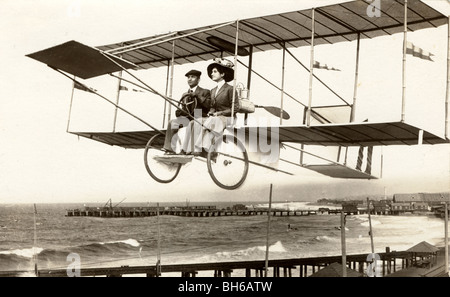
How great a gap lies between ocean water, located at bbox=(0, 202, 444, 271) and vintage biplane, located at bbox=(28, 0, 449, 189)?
799 inches

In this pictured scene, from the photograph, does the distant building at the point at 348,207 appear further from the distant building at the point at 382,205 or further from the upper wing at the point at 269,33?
the upper wing at the point at 269,33

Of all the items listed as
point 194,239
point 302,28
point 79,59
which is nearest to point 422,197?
point 302,28

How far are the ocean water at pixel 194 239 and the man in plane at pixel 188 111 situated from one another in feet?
69.3

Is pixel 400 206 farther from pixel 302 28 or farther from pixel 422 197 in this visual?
pixel 302 28

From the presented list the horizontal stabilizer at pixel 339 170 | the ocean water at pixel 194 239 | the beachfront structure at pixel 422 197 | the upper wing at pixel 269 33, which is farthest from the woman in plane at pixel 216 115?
the ocean water at pixel 194 239

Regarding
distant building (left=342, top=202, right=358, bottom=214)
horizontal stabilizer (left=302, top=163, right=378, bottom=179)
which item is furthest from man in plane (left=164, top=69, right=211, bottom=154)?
distant building (left=342, top=202, right=358, bottom=214)

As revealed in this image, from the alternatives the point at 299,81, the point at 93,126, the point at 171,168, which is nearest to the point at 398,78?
the point at 299,81

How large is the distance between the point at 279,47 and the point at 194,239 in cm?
3628

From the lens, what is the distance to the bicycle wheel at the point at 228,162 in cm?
816

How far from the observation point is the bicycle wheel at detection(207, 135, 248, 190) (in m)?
8.16

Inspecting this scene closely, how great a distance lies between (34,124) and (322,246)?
32447 mm

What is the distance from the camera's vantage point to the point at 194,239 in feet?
146

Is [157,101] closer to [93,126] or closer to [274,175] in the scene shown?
[93,126]

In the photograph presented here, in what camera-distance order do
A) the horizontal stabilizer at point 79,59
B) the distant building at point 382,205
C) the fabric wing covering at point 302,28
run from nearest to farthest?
the horizontal stabilizer at point 79,59
the fabric wing covering at point 302,28
the distant building at point 382,205
